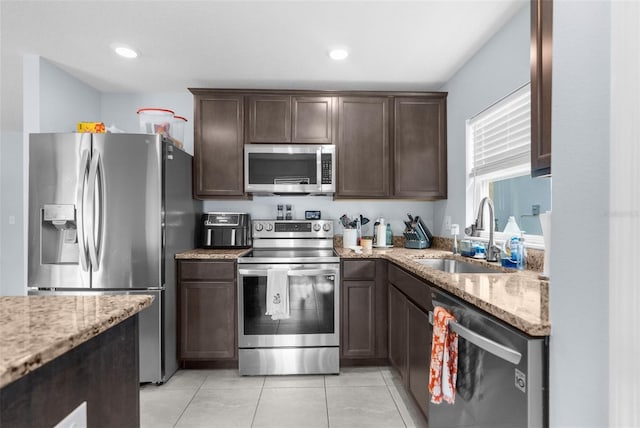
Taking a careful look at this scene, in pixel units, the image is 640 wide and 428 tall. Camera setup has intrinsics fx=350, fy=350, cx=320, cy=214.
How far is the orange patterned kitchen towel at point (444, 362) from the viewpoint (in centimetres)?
137

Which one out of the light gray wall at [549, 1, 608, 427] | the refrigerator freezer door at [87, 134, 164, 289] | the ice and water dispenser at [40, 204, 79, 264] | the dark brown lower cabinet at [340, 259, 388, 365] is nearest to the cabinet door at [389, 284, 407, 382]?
the dark brown lower cabinet at [340, 259, 388, 365]

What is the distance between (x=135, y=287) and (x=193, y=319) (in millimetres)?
506

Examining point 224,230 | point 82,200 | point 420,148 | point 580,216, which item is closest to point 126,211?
point 82,200

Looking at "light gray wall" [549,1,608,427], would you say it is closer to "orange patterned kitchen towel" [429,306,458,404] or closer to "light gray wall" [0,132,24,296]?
"orange patterned kitchen towel" [429,306,458,404]

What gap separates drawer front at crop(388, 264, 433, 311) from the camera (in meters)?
1.78

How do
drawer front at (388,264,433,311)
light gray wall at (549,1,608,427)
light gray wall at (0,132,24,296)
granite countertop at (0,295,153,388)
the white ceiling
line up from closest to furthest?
granite countertop at (0,295,153,388)
light gray wall at (549,1,608,427)
drawer front at (388,264,433,311)
the white ceiling
light gray wall at (0,132,24,296)

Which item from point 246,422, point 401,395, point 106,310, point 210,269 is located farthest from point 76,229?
point 401,395

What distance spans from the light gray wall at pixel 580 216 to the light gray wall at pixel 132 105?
3190 mm

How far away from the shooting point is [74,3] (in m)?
1.98

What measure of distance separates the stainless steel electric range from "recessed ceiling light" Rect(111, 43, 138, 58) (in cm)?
169

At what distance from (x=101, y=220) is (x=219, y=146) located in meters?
1.11

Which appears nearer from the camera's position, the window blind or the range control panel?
the window blind

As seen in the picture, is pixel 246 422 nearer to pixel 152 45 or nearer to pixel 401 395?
pixel 401 395

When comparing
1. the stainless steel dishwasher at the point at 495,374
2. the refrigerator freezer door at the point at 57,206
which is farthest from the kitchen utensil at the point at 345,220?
the refrigerator freezer door at the point at 57,206
